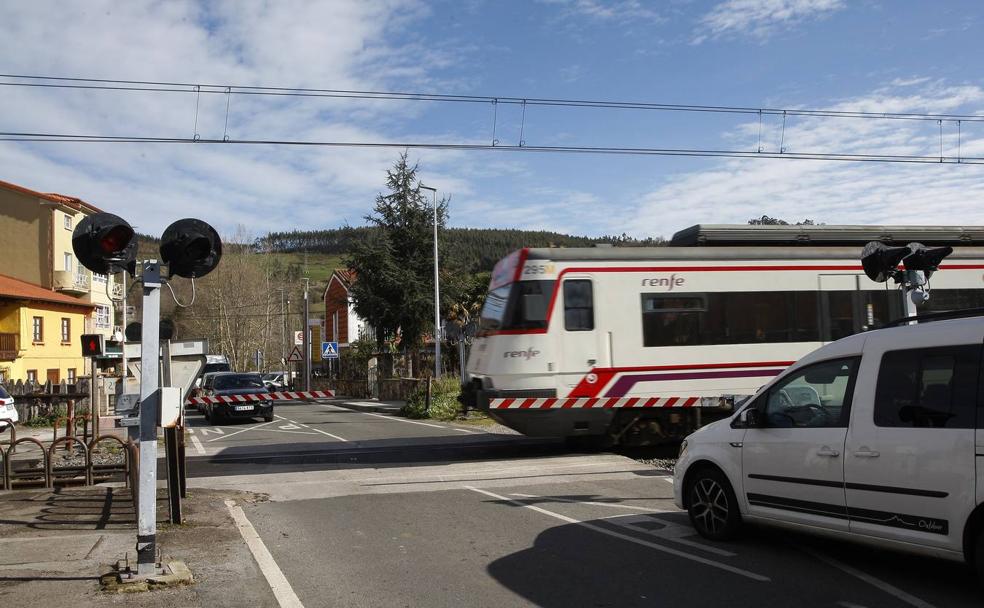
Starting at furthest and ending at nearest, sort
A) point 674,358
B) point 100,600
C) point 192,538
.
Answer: point 674,358
point 192,538
point 100,600

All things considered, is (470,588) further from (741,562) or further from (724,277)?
(724,277)

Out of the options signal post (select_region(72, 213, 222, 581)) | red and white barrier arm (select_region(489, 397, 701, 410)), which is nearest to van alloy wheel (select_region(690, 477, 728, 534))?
signal post (select_region(72, 213, 222, 581))

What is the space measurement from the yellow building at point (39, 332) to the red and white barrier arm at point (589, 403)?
27.8 meters

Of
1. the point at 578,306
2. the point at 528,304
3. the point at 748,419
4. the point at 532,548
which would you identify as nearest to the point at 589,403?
the point at 578,306

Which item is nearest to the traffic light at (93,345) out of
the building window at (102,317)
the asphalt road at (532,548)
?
the asphalt road at (532,548)

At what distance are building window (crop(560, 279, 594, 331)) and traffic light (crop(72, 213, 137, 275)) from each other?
790cm

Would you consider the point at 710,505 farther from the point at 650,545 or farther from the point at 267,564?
the point at 267,564

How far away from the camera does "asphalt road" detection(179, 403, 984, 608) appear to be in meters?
5.70

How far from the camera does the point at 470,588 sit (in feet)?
19.6

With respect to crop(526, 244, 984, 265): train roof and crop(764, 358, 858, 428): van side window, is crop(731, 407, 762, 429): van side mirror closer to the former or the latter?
crop(764, 358, 858, 428): van side window

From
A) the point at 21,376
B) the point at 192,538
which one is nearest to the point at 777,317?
the point at 192,538

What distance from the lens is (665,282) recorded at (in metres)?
13.7

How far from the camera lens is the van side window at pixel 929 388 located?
17.2 ft

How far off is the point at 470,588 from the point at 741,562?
2.23 metres
